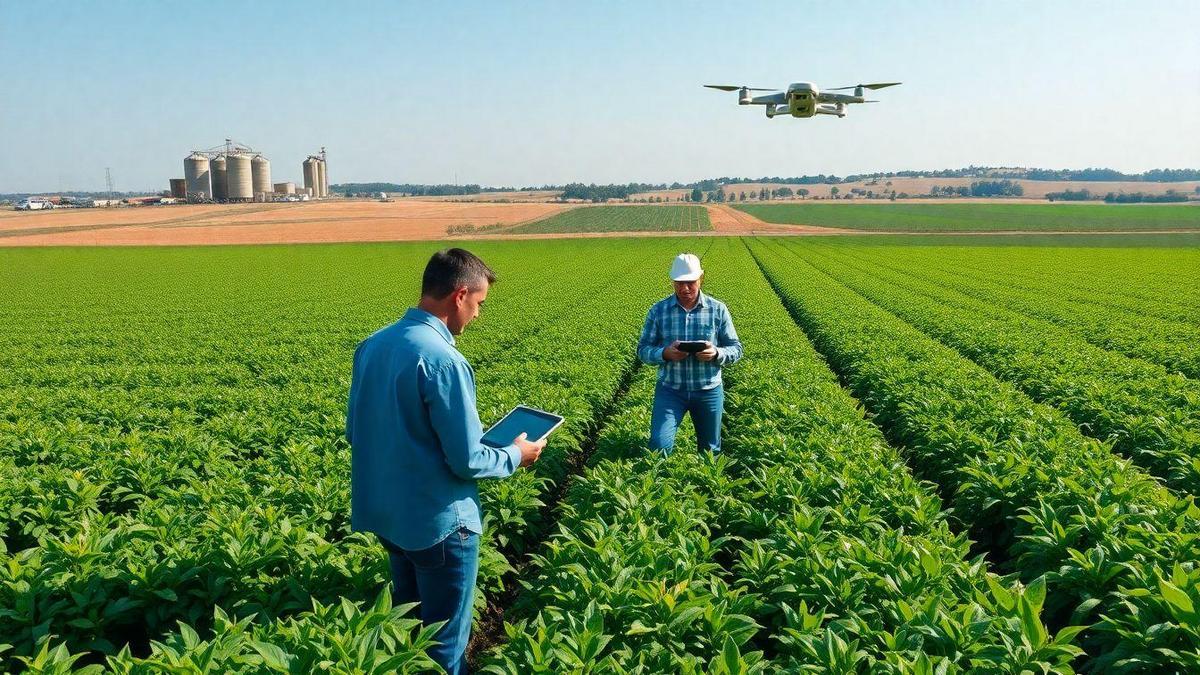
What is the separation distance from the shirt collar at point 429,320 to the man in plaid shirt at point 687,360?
394 cm

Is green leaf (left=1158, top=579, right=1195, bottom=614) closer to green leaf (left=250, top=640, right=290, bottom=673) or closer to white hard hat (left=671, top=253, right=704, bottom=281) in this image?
green leaf (left=250, top=640, right=290, bottom=673)

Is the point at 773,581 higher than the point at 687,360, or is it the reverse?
the point at 687,360

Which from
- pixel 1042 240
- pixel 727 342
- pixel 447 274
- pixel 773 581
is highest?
pixel 447 274

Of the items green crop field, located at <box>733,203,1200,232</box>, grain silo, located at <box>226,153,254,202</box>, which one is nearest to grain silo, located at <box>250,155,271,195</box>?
grain silo, located at <box>226,153,254,202</box>

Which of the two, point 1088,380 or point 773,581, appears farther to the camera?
point 1088,380

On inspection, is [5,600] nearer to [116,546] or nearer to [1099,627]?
[116,546]

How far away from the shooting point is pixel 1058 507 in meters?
5.81

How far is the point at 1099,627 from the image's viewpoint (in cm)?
382

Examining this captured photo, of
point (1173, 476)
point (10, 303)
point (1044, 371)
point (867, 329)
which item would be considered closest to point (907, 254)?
point (867, 329)

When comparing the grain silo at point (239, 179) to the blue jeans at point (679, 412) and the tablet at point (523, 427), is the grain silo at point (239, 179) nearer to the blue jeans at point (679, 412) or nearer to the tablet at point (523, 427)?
the blue jeans at point (679, 412)

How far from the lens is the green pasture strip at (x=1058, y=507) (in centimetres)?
378

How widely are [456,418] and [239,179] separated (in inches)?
7334

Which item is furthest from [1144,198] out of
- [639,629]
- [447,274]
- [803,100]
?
[447,274]

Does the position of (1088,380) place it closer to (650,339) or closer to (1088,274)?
(650,339)
